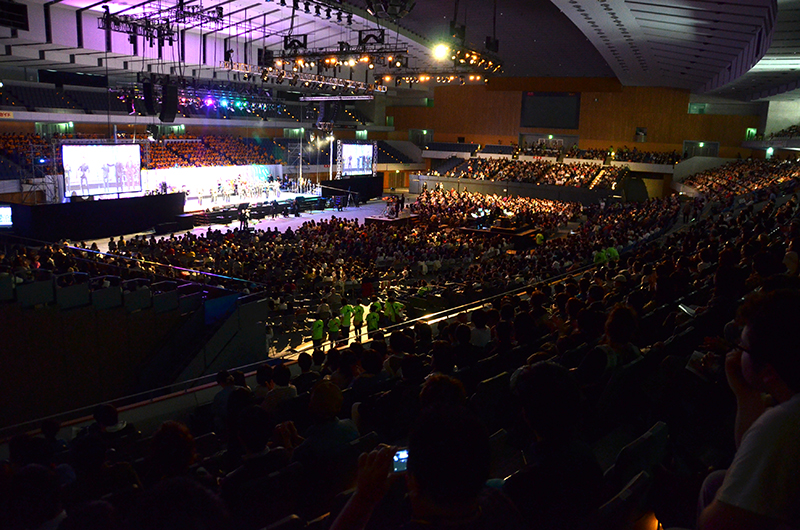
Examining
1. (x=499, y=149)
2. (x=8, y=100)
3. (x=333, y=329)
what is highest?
(x=8, y=100)

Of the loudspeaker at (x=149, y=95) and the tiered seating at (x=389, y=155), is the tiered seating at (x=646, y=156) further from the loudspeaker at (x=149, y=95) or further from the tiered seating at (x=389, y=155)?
the loudspeaker at (x=149, y=95)

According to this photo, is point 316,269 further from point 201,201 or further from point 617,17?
point 201,201

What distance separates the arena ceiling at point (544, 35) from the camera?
608 inches

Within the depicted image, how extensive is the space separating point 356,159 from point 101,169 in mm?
18785

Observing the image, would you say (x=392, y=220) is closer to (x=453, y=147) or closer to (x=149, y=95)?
(x=149, y=95)

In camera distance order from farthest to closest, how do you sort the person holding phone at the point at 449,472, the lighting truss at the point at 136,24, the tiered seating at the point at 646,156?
the tiered seating at the point at 646,156
the lighting truss at the point at 136,24
the person holding phone at the point at 449,472

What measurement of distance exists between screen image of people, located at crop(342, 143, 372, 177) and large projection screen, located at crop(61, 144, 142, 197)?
1568 cm

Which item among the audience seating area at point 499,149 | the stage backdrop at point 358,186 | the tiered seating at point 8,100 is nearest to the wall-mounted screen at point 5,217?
the tiered seating at point 8,100

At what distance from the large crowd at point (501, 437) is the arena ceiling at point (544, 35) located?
9649mm

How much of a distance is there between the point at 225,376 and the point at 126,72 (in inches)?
1171

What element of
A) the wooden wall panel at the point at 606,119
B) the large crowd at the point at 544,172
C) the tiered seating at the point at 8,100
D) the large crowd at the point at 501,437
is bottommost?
the large crowd at the point at 501,437

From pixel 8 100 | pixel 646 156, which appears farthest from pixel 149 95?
pixel 646 156

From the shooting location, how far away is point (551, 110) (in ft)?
146

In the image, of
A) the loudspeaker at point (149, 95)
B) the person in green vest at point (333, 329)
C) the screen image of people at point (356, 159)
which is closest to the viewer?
the person in green vest at point (333, 329)
